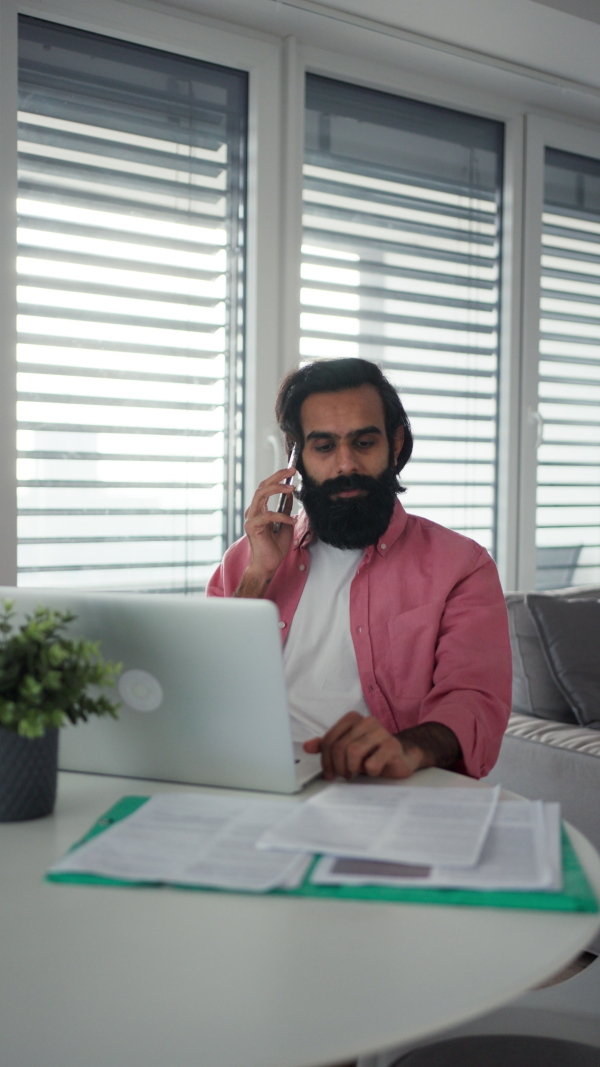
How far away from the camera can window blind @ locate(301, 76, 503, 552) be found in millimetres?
3006

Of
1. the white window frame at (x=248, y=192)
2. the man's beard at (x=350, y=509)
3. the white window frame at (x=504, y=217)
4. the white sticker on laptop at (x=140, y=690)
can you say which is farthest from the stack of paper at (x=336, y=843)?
the white window frame at (x=504, y=217)

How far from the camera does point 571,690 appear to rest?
8.19 feet

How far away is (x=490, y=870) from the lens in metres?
0.86

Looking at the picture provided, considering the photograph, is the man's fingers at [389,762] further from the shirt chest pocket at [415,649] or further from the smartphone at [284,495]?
the smartphone at [284,495]

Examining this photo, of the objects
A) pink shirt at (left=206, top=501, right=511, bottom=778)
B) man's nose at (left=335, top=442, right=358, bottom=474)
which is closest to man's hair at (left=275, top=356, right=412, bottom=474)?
man's nose at (left=335, top=442, right=358, bottom=474)

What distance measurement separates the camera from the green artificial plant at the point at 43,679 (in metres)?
1.02

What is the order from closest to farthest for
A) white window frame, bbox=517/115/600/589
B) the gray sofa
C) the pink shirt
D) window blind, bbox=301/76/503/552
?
the pink shirt → the gray sofa → window blind, bbox=301/76/503/552 → white window frame, bbox=517/115/600/589

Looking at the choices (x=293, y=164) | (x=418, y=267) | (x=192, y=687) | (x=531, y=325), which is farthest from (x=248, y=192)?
(x=192, y=687)

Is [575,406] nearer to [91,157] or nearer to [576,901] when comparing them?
[91,157]

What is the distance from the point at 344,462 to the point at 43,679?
3.25 ft

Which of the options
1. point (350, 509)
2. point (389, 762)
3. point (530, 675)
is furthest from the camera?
point (530, 675)

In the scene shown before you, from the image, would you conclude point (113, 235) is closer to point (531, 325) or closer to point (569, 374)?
point (531, 325)

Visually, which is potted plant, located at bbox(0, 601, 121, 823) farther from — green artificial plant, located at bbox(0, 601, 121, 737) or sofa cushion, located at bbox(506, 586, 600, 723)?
sofa cushion, located at bbox(506, 586, 600, 723)

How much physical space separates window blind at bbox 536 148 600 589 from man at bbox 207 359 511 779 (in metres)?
1.65
